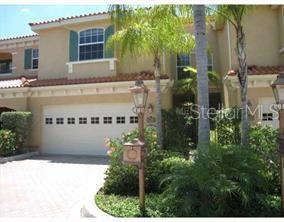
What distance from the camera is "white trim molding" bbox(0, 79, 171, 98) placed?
1572 centimetres

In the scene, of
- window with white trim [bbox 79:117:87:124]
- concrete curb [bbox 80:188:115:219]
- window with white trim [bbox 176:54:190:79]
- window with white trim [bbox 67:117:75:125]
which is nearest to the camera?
concrete curb [bbox 80:188:115:219]

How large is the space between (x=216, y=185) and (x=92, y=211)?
2535mm

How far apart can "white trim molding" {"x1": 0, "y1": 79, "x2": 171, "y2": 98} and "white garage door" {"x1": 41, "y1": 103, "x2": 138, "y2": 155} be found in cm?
74

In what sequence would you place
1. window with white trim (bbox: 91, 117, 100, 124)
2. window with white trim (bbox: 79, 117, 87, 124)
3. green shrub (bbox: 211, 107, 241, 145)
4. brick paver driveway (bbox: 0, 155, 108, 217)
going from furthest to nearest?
window with white trim (bbox: 79, 117, 87, 124) → window with white trim (bbox: 91, 117, 100, 124) → green shrub (bbox: 211, 107, 241, 145) → brick paver driveway (bbox: 0, 155, 108, 217)

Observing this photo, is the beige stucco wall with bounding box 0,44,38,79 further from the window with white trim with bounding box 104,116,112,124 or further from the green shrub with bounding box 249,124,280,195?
the green shrub with bounding box 249,124,280,195

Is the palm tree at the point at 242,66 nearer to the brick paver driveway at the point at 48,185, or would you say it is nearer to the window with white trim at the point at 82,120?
the brick paver driveway at the point at 48,185

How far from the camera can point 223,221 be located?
5562mm

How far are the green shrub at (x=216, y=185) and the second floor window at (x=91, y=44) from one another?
12.7 m

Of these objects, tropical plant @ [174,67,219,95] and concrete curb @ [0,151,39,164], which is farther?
tropical plant @ [174,67,219,95]

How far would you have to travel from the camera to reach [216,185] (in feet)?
18.7

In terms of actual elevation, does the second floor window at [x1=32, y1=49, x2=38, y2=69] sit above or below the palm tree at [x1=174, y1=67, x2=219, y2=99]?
above

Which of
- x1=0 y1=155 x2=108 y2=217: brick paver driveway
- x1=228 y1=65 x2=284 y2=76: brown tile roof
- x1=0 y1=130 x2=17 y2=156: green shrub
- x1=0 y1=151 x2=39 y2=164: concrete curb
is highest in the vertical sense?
x1=228 y1=65 x2=284 y2=76: brown tile roof

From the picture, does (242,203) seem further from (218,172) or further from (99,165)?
(99,165)

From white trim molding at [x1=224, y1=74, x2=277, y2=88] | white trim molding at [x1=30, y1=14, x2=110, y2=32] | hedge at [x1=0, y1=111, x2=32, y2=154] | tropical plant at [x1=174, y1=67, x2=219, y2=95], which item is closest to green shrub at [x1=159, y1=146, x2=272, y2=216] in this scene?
white trim molding at [x1=224, y1=74, x2=277, y2=88]
